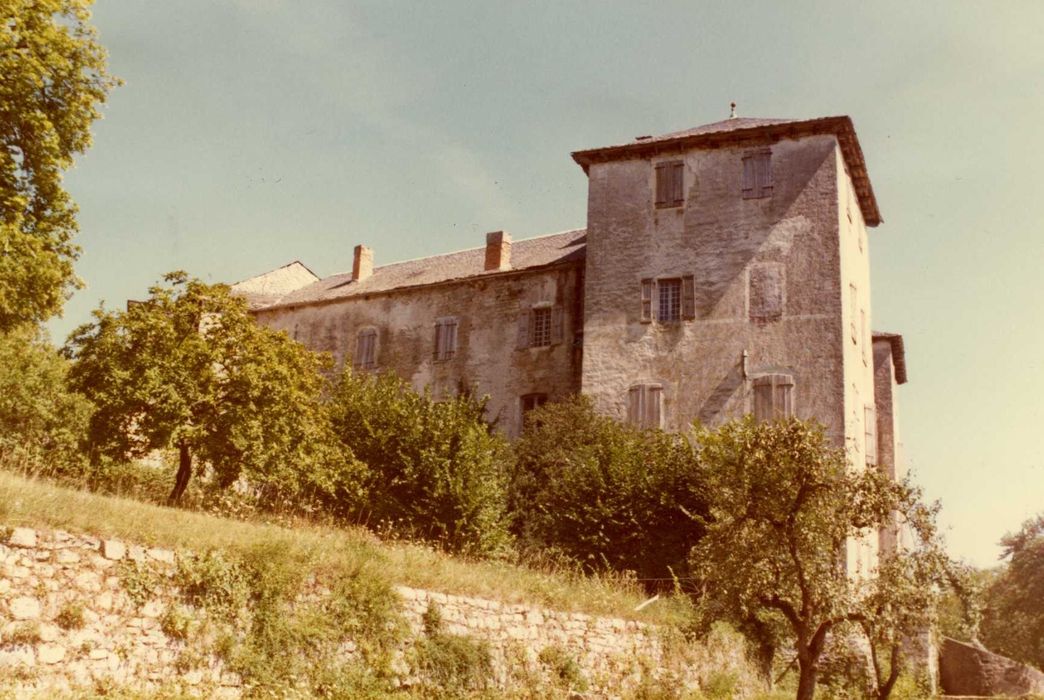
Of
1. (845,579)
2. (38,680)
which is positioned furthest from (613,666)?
(38,680)

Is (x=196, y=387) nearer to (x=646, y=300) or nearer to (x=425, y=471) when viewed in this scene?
(x=425, y=471)

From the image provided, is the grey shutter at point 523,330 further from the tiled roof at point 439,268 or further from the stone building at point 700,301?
the tiled roof at point 439,268

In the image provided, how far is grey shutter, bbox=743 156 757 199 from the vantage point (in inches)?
1042

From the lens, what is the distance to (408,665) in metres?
12.0

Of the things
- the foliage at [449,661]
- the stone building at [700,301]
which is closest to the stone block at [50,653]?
the foliage at [449,661]

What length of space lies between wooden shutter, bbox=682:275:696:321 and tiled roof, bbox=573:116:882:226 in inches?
178

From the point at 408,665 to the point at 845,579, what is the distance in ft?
25.2

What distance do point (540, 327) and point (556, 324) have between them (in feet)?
2.26

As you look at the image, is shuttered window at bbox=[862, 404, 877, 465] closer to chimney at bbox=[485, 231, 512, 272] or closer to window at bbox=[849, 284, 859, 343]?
window at bbox=[849, 284, 859, 343]

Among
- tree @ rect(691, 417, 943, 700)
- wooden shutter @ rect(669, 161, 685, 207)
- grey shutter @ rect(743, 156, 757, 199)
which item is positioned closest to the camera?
tree @ rect(691, 417, 943, 700)

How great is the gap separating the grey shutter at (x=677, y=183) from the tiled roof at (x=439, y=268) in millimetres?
3880

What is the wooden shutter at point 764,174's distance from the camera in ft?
86.3

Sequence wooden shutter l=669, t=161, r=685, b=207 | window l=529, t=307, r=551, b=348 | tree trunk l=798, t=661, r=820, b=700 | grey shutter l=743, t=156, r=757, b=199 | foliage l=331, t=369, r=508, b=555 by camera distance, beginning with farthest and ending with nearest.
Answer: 1. window l=529, t=307, r=551, b=348
2. wooden shutter l=669, t=161, r=685, b=207
3. grey shutter l=743, t=156, r=757, b=199
4. foliage l=331, t=369, r=508, b=555
5. tree trunk l=798, t=661, r=820, b=700

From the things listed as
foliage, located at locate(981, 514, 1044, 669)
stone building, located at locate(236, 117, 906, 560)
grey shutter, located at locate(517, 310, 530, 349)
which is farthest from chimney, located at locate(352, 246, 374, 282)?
foliage, located at locate(981, 514, 1044, 669)
